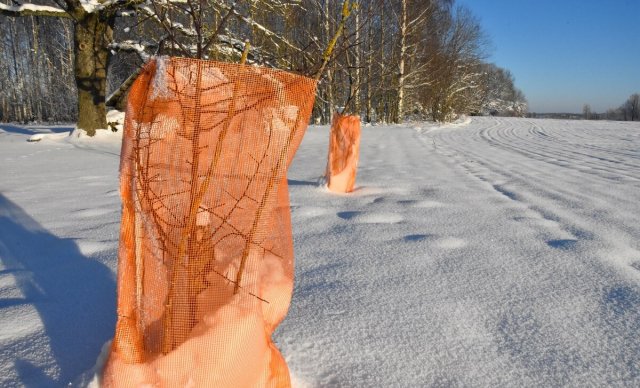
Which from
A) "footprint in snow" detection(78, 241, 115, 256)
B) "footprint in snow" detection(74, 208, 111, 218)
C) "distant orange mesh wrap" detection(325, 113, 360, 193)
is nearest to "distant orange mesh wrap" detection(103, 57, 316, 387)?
"footprint in snow" detection(78, 241, 115, 256)

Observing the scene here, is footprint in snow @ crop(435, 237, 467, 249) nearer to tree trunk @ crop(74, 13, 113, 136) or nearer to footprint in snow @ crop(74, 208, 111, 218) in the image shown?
footprint in snow @ crop(74, 208, 111, 218)

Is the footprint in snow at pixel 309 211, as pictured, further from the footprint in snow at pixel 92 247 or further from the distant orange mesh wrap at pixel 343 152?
the footprint in snow at pixel 92 247

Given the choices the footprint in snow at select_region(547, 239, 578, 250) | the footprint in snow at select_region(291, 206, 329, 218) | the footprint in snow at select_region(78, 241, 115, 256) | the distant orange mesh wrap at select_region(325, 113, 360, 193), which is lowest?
the footprint in snow at select_region(78, 241, 115, 256)

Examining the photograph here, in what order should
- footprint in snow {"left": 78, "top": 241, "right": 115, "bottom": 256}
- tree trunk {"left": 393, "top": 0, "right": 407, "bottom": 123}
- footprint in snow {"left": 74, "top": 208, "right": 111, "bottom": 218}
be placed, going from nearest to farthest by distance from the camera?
footprint in snow {"left": 78, "top": 241, "right": 115, "bottom": 256}
footprint in snow {"left": 74, "top": 208, "right": 111, "bottom": 218}
tree trunk {"left": 393, "top": 0, "right": 407, "bottom": 123}

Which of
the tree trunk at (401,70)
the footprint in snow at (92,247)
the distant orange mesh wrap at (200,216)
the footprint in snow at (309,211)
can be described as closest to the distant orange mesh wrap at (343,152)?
the footprint in snow at (309,211)

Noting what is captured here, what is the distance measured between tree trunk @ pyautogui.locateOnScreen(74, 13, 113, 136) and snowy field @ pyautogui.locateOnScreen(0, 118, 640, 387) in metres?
4.59

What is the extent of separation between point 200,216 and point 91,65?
742 cm

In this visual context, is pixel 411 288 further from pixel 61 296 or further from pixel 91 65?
pixel 91 65

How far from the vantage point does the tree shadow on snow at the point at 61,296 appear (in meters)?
0.98

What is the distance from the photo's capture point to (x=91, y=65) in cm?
691

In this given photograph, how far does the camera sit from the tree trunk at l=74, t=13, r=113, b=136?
22.1 ft

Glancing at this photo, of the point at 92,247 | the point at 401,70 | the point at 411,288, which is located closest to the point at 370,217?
the point at 411,288

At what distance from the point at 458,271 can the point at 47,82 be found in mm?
23719

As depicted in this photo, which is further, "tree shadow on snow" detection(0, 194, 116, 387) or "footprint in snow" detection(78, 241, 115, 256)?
"footprint in snow" detection(78, 241, 115, 256)
